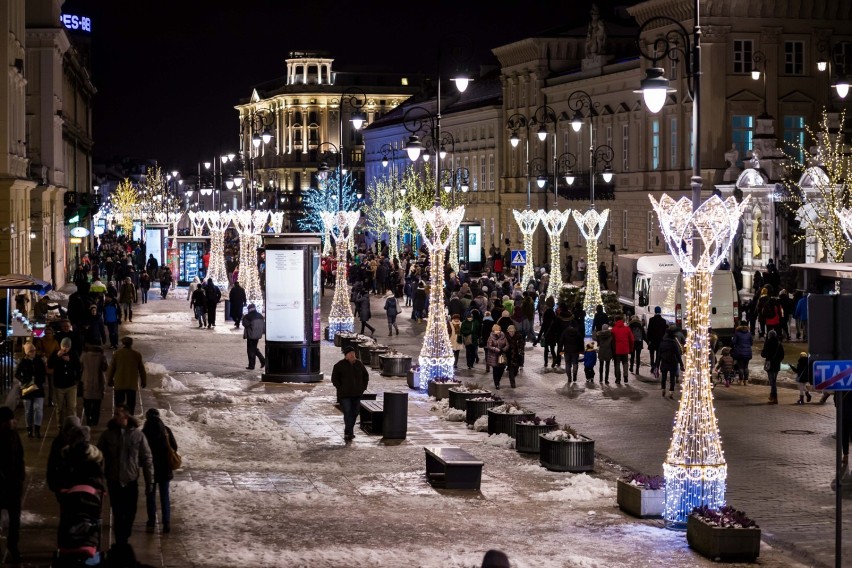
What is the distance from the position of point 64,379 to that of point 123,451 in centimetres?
815

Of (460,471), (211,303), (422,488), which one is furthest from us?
(211,303)

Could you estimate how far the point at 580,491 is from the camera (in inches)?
739

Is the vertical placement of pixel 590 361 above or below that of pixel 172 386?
above

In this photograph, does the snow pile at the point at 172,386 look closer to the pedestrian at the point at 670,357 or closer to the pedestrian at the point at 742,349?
the pedestrian at the point at 670,357

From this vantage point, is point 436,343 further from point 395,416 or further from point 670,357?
point 395,416

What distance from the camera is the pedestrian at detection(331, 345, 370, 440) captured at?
75.8ft

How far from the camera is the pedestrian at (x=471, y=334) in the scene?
1375 inches

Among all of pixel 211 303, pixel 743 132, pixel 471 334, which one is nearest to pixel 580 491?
pixel 471 334

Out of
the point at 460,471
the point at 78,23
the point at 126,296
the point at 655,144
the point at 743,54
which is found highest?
the point at 78,23

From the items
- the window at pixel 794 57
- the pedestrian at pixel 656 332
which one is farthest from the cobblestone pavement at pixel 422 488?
the window at pixel 794 57

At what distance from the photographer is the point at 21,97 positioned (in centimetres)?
4994

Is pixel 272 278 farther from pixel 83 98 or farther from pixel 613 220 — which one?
pixel 83 98

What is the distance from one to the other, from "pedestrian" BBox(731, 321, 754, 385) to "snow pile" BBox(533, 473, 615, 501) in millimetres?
11476

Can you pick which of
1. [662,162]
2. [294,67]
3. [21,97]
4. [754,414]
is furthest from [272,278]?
[294,67]
